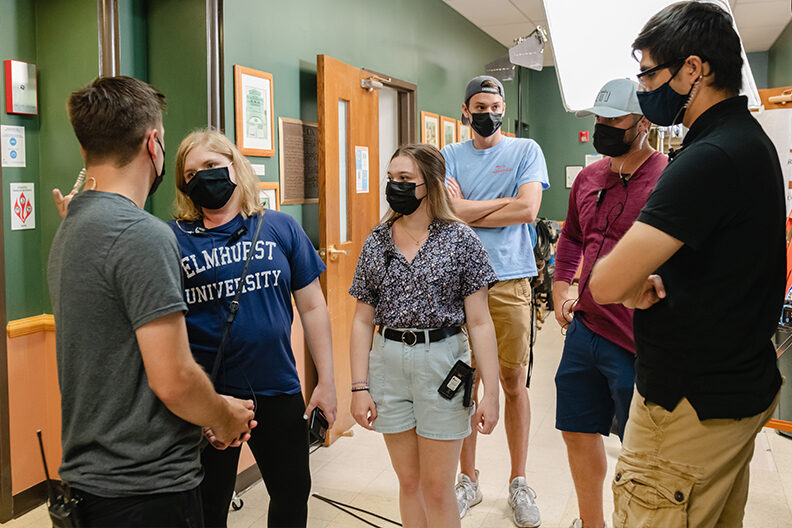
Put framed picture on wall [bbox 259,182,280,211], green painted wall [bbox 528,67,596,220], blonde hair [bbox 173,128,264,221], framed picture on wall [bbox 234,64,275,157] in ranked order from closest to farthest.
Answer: blonde hair [bbox 173,128,264,221] → framed picture on wall [bbox 234,64,275,157] → framed picture on wall [bbox 259,182,280,211] → green painted wall [bbox 528,67,596,220]

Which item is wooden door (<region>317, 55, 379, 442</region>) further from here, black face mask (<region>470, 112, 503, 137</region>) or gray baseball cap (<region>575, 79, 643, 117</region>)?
gray baseball cap (<region>575, 79, 643, 117</region>)

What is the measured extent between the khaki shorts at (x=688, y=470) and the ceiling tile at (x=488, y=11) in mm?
5022

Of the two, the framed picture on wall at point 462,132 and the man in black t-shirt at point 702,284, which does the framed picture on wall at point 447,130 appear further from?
the man in black t-shirt at point 702,284

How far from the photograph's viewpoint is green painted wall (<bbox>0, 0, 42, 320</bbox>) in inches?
103

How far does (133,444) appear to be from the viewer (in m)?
1.25

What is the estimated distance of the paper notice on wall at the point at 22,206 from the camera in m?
2.66

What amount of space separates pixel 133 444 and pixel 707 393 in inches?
43.9

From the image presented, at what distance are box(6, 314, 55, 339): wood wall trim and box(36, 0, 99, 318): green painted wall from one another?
0.13 feet

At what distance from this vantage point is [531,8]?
6094 mm

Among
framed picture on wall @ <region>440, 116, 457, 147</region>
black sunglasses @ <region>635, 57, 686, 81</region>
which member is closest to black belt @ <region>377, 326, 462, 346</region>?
black sunglasses @ <region>635, 57, 686, 81</region>

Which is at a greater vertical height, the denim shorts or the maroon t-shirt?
the maroon t-shirt

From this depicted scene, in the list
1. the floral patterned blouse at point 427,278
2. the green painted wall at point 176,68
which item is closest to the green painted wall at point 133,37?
the green painted wall at point 176,68

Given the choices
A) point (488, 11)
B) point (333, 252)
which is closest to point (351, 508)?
point (333, 252)

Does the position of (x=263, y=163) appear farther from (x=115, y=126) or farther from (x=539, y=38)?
(x=539, y=38)
